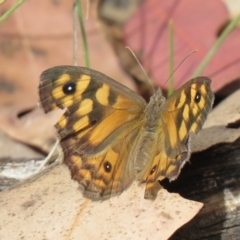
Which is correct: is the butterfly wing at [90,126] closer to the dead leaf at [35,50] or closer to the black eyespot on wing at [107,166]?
the black eyespot on wing at [107,166]

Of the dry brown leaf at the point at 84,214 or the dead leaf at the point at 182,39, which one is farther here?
the dead leaf at the point at 182,39

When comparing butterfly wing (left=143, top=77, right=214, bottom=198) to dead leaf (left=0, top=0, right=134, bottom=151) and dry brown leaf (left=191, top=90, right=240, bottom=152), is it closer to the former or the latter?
dry brown leaf (left=191, top=90, right=240, bottom=152)

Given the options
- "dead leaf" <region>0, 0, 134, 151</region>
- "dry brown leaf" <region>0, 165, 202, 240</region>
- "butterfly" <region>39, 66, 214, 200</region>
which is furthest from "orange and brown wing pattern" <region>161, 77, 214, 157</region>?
"dead leaf" <region>0, 0, 134, 151</region>

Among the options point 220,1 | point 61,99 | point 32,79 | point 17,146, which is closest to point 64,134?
point 61,99

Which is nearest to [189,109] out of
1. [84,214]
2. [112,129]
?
[112,129]

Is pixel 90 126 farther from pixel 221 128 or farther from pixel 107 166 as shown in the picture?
pixel 221 128

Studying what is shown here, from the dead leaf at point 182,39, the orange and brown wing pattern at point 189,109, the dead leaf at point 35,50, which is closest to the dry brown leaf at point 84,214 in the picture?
the orange and brown wing pattern at point 189,109
